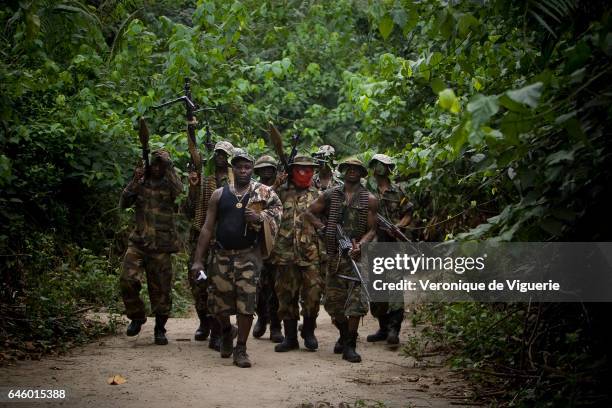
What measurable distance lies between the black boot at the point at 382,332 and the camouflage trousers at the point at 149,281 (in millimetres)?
2681

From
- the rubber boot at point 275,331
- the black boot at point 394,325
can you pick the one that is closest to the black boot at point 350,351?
the black boot at point 394,325

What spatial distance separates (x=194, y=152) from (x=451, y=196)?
3.18 m

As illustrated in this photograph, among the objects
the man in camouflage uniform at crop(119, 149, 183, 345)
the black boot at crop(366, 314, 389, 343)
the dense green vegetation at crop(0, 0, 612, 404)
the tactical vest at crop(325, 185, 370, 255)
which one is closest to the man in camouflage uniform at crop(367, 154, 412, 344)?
the black boot at crop(366, 314, 389, 343)

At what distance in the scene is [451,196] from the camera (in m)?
8.84

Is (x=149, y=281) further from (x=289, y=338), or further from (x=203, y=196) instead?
(x=289, y=338)

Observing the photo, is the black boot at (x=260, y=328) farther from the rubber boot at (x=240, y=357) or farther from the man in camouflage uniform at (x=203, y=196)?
the rubber boot at (x=240, y=357)

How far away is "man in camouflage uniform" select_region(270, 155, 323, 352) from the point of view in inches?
357

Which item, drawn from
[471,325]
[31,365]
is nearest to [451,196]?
[471,325]

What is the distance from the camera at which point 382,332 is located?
9.93 m

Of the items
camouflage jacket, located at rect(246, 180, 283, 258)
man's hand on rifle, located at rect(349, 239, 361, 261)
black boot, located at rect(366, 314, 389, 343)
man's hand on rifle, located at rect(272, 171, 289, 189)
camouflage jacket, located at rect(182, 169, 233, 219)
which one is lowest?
black boot, located at rect(366, 314, 389, 343)

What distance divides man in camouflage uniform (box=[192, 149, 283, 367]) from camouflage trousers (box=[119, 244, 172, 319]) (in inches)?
44.5

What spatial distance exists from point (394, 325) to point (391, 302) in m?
0.35

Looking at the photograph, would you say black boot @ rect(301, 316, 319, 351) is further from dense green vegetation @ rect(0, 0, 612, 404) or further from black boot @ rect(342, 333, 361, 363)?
dense green vegetation @ rect(0, 0, 612, 404)

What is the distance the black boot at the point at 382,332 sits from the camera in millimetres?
9891
